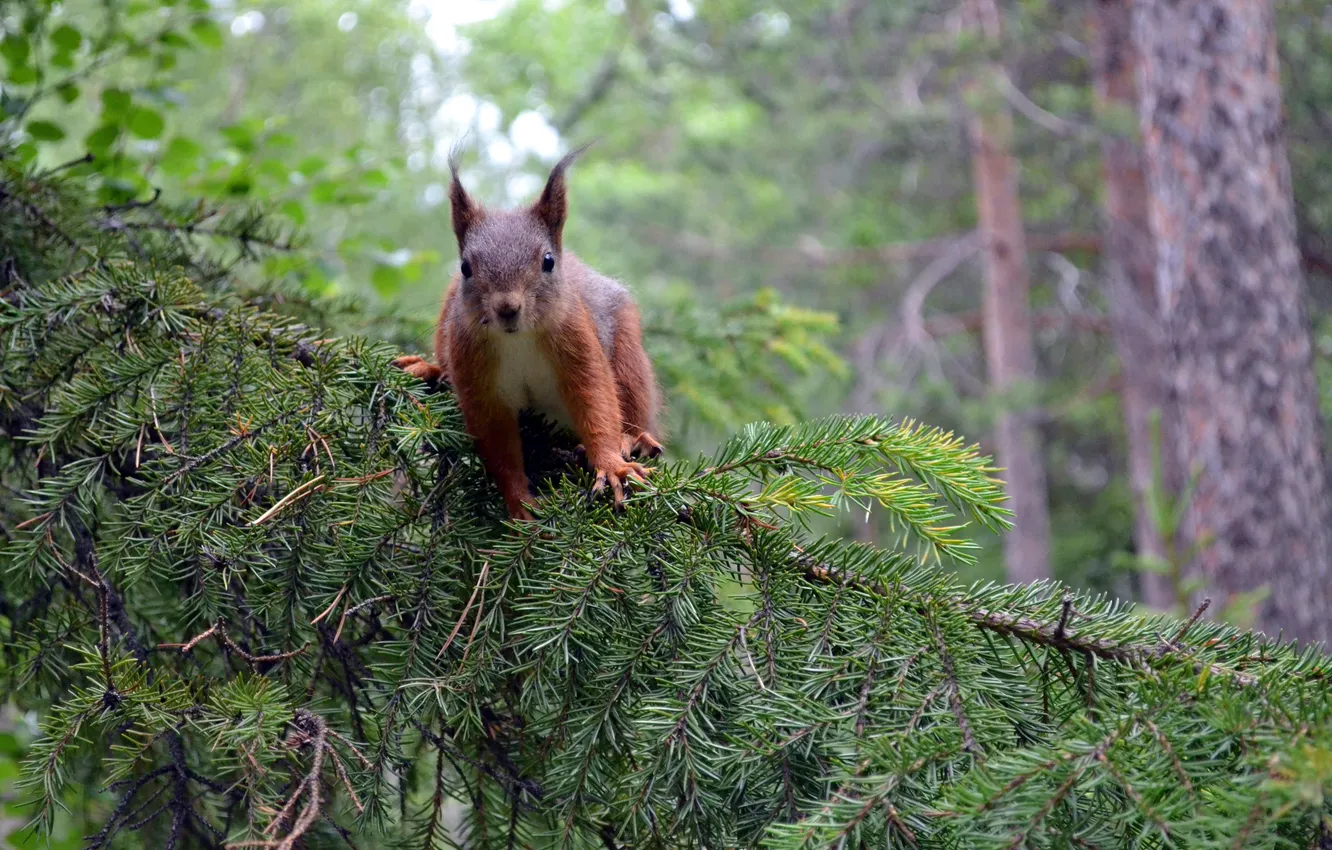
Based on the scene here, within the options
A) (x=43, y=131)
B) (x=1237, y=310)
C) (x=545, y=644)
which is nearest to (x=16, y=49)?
(x=43, y=131)

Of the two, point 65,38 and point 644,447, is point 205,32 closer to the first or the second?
point 65,38

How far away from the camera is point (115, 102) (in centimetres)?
246

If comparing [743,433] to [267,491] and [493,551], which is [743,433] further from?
[267,491]

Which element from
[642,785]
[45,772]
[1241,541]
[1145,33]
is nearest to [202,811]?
[45,772]

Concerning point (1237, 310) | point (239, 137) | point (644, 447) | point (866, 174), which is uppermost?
point (239, 137)

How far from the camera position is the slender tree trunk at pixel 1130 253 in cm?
848

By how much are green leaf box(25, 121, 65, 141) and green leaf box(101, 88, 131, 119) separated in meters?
0.11

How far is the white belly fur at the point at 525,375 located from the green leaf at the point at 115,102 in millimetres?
1315

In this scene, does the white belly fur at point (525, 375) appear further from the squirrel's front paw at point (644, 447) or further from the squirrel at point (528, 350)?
the squirrel's front paw at point (644, 447)

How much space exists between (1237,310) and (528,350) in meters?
3.69

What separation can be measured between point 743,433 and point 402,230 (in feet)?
52.5

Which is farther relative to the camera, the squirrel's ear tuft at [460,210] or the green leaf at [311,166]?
the green leaf at [311,166]

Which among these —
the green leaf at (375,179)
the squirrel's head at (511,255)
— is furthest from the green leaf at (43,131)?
the squirrel's head at (511,255)

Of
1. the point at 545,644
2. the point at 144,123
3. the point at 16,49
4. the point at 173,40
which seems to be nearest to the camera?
the point at 545,644
